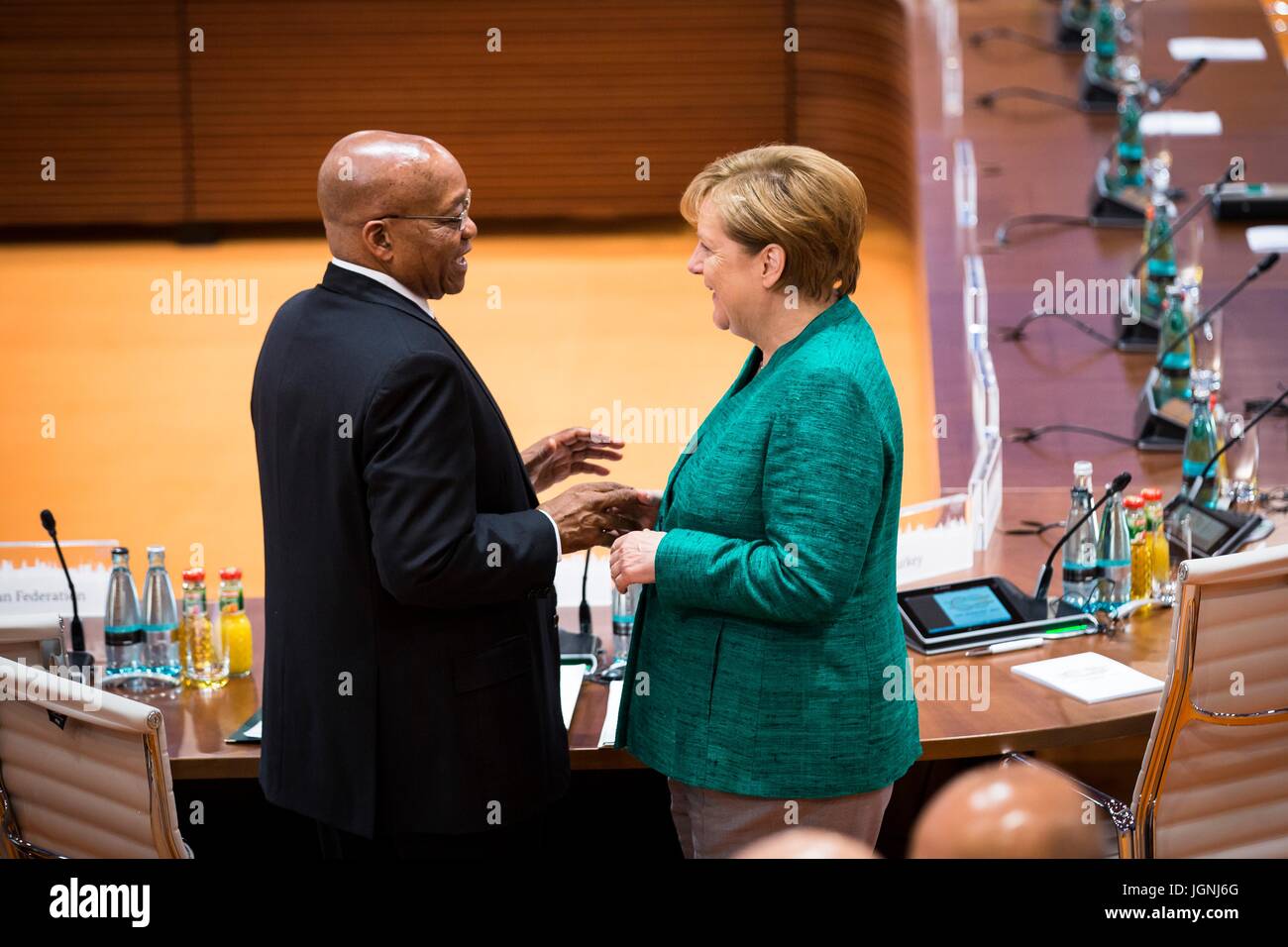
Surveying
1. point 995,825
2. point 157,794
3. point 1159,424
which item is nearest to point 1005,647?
point 995,825

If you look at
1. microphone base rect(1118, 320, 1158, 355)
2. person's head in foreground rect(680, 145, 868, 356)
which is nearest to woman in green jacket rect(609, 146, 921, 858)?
person's head in foreground rect(680, 145, 868, 356)

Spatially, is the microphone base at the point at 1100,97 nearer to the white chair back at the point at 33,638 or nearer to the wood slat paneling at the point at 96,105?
the wood slat paneling at the point at 96,105

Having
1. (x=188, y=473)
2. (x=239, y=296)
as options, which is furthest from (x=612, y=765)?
(x=239, y=296)

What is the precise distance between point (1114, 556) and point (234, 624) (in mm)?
1683

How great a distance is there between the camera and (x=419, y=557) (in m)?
1.55

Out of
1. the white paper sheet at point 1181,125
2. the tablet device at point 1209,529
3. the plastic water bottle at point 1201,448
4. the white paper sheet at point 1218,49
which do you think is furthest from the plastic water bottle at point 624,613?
the white paper sheet at point 1218,49

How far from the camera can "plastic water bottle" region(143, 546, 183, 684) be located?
2.39 metres

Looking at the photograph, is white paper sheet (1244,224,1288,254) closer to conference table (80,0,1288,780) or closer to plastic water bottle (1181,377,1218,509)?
conference table (80,0,1288,780)

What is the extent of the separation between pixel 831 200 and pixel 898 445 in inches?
12.0

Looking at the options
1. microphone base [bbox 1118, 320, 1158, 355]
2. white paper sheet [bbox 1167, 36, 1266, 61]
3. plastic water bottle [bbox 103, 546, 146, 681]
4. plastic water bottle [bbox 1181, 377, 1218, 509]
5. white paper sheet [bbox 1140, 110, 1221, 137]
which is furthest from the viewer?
white paper sheet [bbox 1167, 36, 1266, 61]

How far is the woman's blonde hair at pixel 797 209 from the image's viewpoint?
5.19 ft

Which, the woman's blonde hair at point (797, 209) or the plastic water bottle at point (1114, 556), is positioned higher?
the woman's blonde hair at point (797, 209)

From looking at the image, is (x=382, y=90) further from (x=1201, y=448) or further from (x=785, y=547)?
(x=785, y=547)

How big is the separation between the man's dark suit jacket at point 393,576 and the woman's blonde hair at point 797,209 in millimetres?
390
